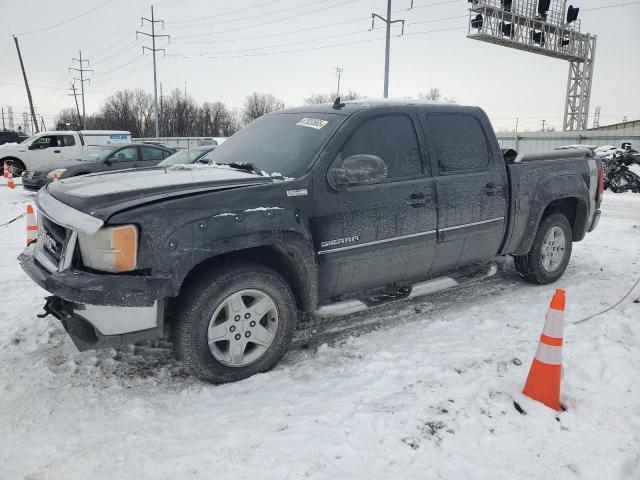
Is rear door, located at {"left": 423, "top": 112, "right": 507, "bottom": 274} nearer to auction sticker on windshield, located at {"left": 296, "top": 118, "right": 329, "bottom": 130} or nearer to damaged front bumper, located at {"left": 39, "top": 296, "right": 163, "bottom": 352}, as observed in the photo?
auction sticker on windshield, located at {"left": 296, "top": 118, "right": 329, "bottom": 130}

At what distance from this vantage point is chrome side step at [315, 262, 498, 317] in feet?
12.2

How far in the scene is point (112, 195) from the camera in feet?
9.98

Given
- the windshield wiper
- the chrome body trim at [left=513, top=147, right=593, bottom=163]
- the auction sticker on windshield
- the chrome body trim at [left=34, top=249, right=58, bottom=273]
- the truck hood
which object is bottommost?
the chrome body trim at [left=34, top=249, right=58, bottom=273]

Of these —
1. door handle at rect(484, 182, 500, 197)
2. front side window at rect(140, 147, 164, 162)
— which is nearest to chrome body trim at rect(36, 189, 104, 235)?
door handle at rect(484, 182, 500, 197)

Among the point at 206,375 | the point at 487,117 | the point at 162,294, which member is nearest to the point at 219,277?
the point at 162,294

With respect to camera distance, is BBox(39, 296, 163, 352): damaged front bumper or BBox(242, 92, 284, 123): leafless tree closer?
BBox(39, 296, 163, 352): damaged front bumper

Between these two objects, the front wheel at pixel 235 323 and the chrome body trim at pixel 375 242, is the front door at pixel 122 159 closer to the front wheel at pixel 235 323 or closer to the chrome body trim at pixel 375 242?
the chrome body trim at pixel 375 242

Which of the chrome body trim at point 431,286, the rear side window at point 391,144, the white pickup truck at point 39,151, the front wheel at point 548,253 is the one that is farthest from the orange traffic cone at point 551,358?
the white pickup truck at point 39,151

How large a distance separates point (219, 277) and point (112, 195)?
0.83 m

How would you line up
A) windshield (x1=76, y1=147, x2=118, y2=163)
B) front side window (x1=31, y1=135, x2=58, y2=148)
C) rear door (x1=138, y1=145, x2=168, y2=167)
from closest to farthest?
windshield (x1=76, y1=147, x2=118, y2=163) → rear door (x1=138, y1=145, x2=168, y2=167) → front side window (x1=31, y1=135, x2=58, y2=148)

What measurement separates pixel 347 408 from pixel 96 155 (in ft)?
42.3

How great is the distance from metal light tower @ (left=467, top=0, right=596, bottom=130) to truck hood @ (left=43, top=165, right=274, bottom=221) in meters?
24.7

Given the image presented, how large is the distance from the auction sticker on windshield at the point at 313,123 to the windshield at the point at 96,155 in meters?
10.8

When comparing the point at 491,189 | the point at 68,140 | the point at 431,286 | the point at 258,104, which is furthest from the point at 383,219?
the point at 258,104
